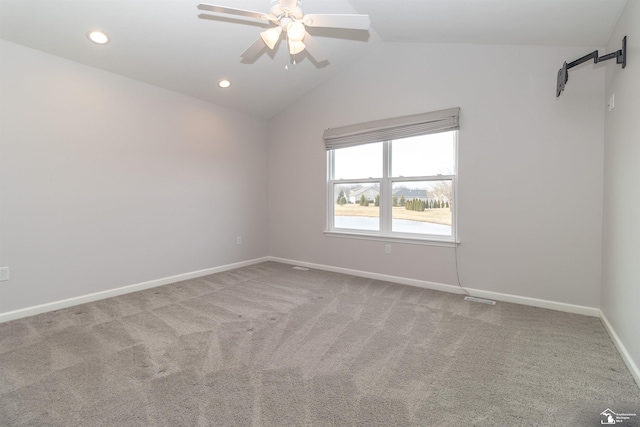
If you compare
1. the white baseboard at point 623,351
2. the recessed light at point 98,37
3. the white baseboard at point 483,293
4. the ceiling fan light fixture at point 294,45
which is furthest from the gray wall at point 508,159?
the recessed light at point 98,37

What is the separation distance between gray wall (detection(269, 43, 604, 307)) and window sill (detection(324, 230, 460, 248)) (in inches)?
2.9

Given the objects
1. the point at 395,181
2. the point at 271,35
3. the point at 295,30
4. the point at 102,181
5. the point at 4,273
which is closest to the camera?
the point at 295,30

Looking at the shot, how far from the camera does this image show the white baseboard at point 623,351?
68.2 inches

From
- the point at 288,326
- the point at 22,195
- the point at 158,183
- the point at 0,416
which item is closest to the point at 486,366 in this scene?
the point at 288,326

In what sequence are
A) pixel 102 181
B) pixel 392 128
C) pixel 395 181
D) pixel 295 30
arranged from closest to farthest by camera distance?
pixel 295 30 < pixel 102 181 < pixel 392 128 < pixel 395 181

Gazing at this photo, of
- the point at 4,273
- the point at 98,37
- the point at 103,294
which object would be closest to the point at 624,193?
the point at 98,37

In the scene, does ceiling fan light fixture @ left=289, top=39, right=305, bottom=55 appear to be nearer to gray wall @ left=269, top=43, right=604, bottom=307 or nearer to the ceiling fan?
the ceiling fan

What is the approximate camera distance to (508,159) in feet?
9.88

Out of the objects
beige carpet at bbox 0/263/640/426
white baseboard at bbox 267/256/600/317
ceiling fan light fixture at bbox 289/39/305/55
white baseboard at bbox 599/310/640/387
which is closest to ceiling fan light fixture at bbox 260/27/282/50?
ceiling fan light fixture at bbox 289/39/305/55

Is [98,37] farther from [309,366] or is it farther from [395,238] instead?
[395,238]

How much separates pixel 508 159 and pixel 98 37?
4.11 meters

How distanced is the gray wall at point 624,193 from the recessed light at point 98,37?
407 centimetres

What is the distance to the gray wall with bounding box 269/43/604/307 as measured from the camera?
2689mm

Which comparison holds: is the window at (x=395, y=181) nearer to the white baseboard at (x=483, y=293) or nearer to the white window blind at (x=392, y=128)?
the white window blind at (x=392, y=128)
